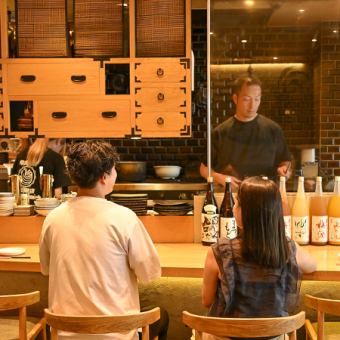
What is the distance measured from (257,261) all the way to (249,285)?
9 cm

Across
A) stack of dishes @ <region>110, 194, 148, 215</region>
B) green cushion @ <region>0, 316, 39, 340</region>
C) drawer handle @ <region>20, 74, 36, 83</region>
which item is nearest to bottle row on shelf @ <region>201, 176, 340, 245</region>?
stack of dishes @ <region>110, 194, 148, 215</region>

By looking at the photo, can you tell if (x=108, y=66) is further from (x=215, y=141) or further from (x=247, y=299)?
(x=247, y=299)

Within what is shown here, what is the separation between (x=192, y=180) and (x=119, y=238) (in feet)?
10.7

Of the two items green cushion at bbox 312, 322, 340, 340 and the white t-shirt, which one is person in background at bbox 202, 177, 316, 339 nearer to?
the white t-shirt

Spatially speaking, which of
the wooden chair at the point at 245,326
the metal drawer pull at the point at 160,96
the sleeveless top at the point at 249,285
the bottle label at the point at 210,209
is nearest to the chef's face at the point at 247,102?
the metal drawer pull at the point at 160,96

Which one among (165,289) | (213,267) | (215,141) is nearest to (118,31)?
(215,141)

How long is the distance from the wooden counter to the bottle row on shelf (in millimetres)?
63

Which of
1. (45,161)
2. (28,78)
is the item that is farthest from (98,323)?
(45,161)

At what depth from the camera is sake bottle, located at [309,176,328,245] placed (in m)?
2.65

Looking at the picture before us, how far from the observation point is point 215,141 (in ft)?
11.1

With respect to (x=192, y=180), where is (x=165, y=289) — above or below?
below

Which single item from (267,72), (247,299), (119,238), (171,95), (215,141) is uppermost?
(267,72)

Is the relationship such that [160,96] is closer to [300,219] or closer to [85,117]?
[85,117]

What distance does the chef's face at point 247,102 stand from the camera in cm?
356
